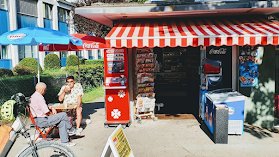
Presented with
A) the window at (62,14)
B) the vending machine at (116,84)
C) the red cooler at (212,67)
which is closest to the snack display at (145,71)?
the vending machine at (116,84)

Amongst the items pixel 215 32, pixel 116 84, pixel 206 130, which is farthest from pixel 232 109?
pixel 116 84

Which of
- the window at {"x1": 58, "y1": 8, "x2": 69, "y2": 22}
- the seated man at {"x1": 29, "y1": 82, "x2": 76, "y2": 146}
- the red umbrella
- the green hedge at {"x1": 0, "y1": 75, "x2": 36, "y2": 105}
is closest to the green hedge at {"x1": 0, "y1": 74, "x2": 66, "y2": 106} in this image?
the green hedge at {"x1": 0, "y1": 75, "x2": 36, "y2": 105}

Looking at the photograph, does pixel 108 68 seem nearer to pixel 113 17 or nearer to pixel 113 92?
pixel 113 92

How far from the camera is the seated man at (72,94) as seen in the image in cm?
702

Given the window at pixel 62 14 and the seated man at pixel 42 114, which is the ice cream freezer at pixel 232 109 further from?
the window at pixel 62 14

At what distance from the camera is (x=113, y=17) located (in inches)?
297

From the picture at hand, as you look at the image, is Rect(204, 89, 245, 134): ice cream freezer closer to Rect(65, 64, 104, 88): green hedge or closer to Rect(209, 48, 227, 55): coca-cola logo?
Rect(209, 48, 227, 55): coca-cola logo

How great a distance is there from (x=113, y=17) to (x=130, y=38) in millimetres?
1647

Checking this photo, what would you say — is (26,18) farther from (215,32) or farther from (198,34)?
(215,32)

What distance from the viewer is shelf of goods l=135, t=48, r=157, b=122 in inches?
Result: 312

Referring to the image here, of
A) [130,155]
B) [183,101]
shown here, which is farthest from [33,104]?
[183,101]

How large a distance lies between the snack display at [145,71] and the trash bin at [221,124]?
8.45 ft

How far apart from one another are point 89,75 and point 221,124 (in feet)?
32.6

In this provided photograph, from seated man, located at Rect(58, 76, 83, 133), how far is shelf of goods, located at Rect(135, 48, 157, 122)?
5.75 ft
